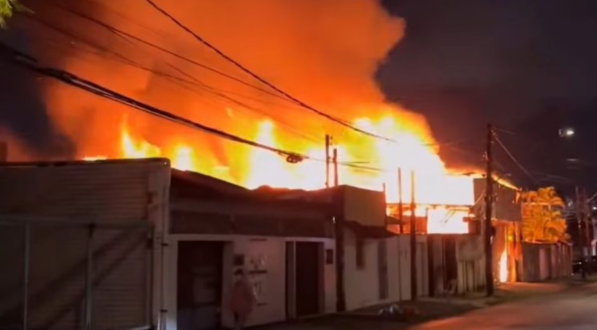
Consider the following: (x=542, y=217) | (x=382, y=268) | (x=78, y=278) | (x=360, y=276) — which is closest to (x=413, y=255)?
(x=382, y=268)

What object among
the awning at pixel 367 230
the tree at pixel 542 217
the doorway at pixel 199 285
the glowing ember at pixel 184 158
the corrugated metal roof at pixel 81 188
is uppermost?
the glowing ember at pixel 184 158

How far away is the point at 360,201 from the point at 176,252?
970 centimetres

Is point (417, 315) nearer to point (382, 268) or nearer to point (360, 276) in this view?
point (360, 276)

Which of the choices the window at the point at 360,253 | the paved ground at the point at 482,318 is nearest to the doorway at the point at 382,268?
the paved ground at the point at 482,318

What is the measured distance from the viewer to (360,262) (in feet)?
90.8

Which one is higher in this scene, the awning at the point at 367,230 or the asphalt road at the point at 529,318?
the awning at the point at 367,230

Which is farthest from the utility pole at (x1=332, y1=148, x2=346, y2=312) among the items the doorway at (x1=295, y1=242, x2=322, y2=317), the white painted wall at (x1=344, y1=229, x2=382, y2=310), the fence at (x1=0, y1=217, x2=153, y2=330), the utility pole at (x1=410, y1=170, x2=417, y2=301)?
the fence at (x1=0, y1=217, x2=153, y2=330)

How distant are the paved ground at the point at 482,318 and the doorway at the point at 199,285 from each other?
1.71 m

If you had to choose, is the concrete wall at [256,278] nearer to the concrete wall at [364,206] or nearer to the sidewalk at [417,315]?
the sidewalk at [417,315]

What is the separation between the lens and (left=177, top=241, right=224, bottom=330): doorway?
18.3 meters

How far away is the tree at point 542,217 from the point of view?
192ft

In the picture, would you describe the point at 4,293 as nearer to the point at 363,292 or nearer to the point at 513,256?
the point at 363,292

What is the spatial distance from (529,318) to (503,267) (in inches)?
1036

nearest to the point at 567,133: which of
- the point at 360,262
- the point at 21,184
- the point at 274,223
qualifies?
the point at 360,262
